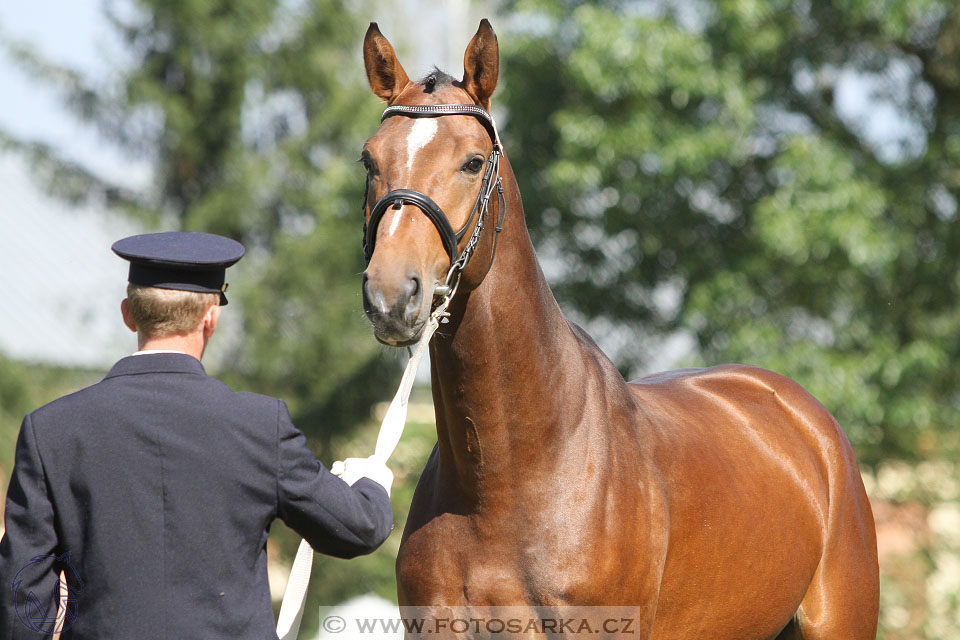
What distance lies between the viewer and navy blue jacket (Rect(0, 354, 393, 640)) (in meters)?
2.41

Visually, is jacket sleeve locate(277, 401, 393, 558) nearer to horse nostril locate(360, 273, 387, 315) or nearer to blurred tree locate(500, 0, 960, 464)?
horse nostril locate(360, 273, 387, 315)

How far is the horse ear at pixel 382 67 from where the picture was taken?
3545 millimetres

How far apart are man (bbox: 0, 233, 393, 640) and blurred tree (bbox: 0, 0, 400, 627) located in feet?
35.4

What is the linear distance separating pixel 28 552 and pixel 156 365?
512mm

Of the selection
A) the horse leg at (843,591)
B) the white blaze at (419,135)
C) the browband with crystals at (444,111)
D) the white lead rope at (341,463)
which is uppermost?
the browband with crystals at (444,111)

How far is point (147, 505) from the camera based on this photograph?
7.91ft

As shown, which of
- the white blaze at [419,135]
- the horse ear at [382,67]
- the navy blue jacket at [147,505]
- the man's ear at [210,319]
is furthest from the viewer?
the horse ear at [382,67]

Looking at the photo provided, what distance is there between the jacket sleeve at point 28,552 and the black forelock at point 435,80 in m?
1.66

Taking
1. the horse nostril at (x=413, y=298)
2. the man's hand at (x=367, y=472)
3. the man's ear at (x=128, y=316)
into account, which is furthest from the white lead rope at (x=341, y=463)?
the man's ear at (x=128, y=316)

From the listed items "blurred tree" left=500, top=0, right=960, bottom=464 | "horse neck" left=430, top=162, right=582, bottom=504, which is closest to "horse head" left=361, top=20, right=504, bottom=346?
"horse neck" left=430, top=162, right=582, bottom=504

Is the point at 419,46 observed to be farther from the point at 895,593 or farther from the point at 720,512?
the point at 720,512
